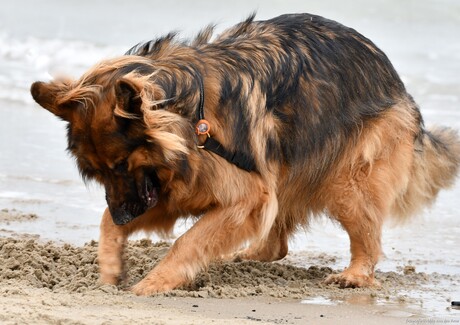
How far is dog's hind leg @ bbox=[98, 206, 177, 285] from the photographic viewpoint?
5961 mm

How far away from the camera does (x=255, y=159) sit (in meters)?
5.93

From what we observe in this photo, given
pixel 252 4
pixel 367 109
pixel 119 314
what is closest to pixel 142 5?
pixel 252 4

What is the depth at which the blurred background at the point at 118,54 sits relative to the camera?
777cm

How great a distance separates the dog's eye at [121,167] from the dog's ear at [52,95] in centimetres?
40

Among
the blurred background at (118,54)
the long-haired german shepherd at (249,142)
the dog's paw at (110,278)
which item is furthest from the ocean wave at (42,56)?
the dog's paw at (110,278)

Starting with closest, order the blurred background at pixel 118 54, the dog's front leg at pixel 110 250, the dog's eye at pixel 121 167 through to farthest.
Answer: the dog's eye at pixel 121 167, the dog's front leg at pixel 110 250, the blurred background at pixel 118 54

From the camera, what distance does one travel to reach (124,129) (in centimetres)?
532

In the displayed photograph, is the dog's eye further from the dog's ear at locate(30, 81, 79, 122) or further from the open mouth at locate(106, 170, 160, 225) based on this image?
the dog's ear at locate(30, 81, 79, 122)

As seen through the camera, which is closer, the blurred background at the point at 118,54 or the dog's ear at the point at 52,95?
the dog's ear at the point at 52,95

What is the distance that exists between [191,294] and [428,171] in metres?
2.50

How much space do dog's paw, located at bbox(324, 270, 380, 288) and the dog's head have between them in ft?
4.90

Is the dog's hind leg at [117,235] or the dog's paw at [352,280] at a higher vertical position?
the dog's hind leg at [117,235]

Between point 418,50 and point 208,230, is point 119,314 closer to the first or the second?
point 208,230

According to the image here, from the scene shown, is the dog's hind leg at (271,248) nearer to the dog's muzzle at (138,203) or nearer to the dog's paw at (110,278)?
the dog's paw at (110,278)
